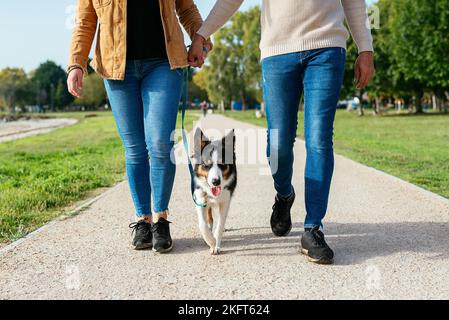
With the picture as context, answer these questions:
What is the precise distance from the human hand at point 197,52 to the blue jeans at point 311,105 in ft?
1.84

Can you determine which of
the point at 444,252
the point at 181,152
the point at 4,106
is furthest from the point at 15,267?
the point at 4,106

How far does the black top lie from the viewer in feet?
15.3

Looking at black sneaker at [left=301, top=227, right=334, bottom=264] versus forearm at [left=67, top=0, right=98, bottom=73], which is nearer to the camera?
black sneaker at [left=301, top=227, right=334, bottom=264]

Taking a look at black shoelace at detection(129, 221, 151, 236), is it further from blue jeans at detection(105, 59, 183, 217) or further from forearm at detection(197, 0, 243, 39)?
forearm at detection(197, 0, 243, 39)

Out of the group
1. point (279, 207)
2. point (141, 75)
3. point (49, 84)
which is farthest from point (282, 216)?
point (49, 84)

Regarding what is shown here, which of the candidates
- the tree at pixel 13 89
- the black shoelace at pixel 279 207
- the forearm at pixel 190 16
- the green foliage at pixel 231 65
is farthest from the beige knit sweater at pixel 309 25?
the tree at pixel 13 89

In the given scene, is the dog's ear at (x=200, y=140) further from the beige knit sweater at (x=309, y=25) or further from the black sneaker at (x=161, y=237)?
the beige knit sweater at (x=309, y=25)

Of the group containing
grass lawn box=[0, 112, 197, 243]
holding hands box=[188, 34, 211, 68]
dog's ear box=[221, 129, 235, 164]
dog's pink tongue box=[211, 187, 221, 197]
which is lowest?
grass lawn box=[0, 112, 197, 243]

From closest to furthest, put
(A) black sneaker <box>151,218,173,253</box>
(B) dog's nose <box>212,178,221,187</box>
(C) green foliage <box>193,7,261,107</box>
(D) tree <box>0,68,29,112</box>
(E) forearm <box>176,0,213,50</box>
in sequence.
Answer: (B) dog's nose <box>212,178,221,187</box> → (A) black sneaker <box>151,218,173,253</box> → (E) forearm <box>176,0,213,50</box> → (C) green foliage <box>193,7,261,107</box> → (D) tree <box>0,68,29,112</box>

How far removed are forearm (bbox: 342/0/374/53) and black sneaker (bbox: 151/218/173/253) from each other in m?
2.29

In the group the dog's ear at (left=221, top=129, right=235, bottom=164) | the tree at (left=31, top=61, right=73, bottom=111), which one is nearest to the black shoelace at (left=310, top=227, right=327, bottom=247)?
the dog's ear at (left=221, top=129, right=235, bottom=164)

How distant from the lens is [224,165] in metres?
4.70

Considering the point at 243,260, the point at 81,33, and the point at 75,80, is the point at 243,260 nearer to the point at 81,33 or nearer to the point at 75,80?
the point at 75,80
